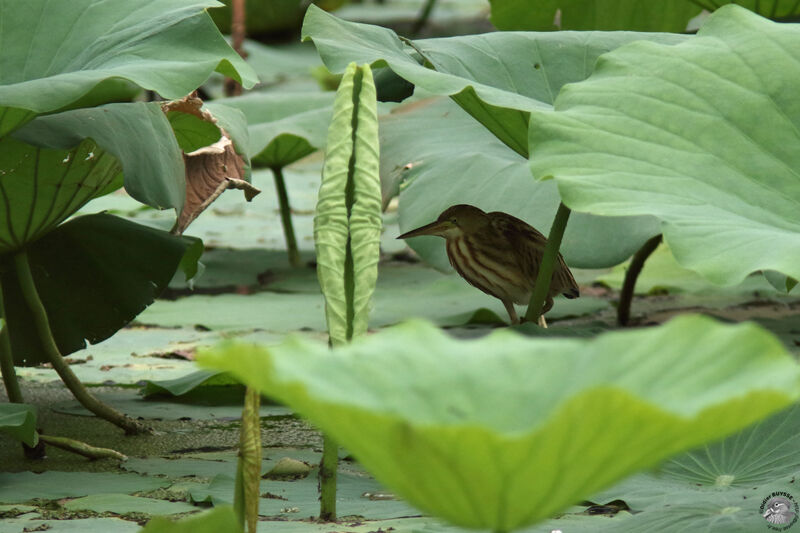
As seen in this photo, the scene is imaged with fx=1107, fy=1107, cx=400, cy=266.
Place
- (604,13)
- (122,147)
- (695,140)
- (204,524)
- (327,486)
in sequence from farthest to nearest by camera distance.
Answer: (604,13)
(122,147)
(695,140)
(327,486)
(204,524)

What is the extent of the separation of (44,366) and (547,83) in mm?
1220

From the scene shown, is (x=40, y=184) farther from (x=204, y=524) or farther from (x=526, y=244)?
(x=526, y=244)

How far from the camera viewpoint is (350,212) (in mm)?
1162

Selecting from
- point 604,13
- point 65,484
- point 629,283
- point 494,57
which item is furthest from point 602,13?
point 65,484

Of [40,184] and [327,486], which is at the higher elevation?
[40,184]

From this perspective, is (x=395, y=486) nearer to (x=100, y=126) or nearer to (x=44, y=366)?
(x=100, y=126)

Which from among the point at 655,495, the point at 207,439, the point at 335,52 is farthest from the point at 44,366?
the point at 655,495

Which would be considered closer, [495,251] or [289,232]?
[495,251]

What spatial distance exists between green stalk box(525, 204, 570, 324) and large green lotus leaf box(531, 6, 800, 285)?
0.78 ft

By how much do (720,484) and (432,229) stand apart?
3.41 ft

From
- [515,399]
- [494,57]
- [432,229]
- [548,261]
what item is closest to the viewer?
[515,399]

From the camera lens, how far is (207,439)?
1812mm

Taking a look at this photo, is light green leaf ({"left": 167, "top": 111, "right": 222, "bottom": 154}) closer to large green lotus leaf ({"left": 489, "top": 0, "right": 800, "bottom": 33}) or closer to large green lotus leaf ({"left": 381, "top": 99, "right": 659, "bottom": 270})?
large green lotus leaf ({"left": 381, "top": 99, "right": 659, "bottom": 270})

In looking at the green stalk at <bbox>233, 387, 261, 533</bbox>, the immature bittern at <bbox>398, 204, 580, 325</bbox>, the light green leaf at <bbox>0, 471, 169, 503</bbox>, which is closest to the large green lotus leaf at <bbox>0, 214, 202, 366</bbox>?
the light green leaf at <bbox>0, 471, 169, 503</bbox>
